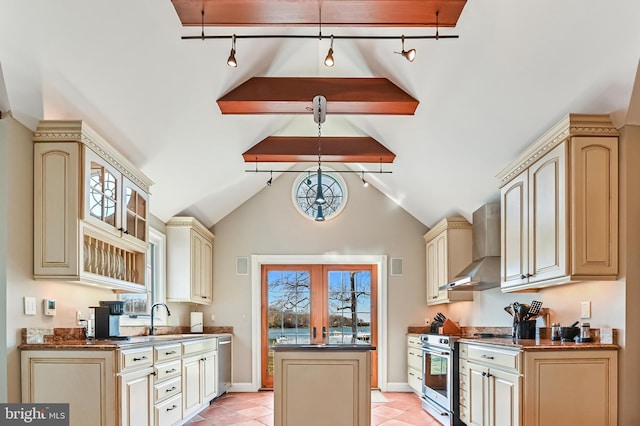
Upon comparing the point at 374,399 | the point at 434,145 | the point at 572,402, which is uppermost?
the point at 434,145

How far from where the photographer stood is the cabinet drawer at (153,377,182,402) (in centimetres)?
443

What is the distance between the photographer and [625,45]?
9.44 feet

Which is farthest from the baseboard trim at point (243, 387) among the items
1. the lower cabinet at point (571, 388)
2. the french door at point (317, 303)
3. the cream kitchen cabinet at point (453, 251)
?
the lower cabinet at point (571, 388)

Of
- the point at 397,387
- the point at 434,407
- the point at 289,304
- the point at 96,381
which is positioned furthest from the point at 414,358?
the point at 96,381

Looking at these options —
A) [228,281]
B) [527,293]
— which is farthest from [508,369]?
[228,281]

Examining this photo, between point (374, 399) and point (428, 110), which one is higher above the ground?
point (428, 110)

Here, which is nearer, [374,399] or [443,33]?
[443,33]

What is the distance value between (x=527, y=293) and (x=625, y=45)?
2.77 meters

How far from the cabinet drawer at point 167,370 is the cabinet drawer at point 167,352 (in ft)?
0.17

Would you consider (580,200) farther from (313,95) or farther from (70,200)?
(70,200)

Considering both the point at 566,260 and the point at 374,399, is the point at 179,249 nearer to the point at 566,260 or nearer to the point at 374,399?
the point at 374,399

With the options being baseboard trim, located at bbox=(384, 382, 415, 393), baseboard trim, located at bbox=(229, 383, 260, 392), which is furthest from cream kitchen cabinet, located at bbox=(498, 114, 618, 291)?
baseboard trim, located at bbox=(229, 383, 260, 392)

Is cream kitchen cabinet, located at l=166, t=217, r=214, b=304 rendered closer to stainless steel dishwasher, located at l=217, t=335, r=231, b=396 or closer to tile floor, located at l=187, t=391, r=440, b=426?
stainless steel dishwasher, located at l=217, t=335, r=231, b=396

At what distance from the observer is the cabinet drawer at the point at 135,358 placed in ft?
11.9
